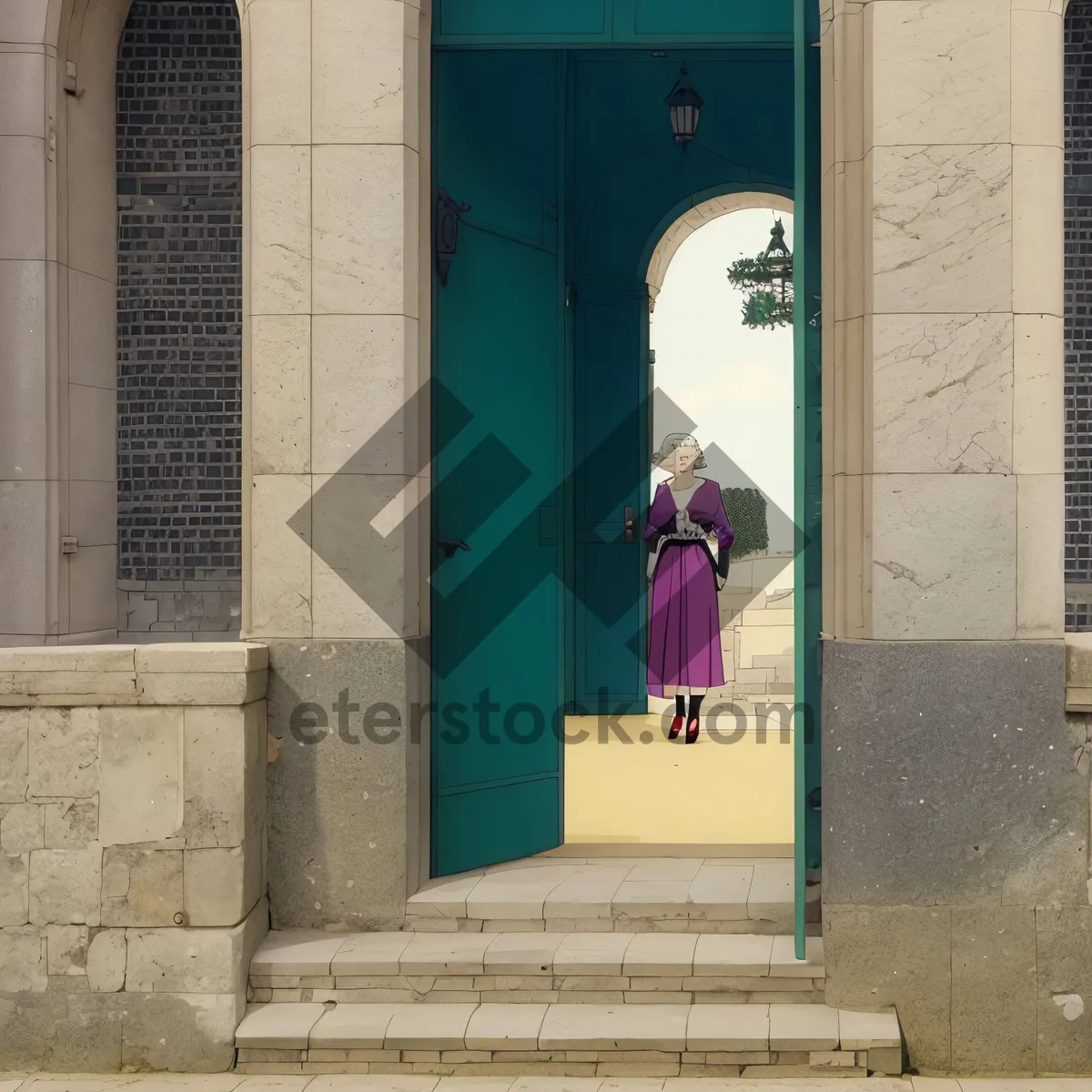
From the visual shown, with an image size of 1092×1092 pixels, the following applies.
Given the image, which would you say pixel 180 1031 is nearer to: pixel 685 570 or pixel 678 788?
pixel 678 788

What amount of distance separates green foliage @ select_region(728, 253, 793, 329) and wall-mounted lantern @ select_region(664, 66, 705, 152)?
57.4ft

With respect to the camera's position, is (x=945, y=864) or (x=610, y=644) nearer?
(x=945, y=864)

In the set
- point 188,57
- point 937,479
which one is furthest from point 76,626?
point 937,479

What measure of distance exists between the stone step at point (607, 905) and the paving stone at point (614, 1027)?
0.45 m

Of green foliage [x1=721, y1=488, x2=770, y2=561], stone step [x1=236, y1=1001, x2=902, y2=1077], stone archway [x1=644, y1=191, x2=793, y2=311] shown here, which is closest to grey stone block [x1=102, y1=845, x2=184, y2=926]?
stone step [x1=236, y1=1001, x2=902, y2=1077]

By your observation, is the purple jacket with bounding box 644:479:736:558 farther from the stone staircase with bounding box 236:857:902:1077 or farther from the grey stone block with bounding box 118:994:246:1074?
the grey stone block with bounding box 118:994:246:1074

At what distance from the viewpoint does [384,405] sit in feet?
18.8

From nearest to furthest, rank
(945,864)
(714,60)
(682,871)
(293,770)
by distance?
1. (945,864)
2. (293,770)
3. (682,871)
4. (714,60)

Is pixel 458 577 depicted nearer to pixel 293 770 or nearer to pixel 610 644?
pixel 293 770

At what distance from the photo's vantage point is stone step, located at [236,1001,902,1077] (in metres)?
5.16

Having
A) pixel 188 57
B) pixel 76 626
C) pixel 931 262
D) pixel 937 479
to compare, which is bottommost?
pixel 76 626

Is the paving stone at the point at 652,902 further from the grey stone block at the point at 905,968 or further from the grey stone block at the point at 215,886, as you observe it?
the grey stone block at the point at 215,886

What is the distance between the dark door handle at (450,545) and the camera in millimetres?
6309

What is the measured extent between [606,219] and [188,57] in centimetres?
479
